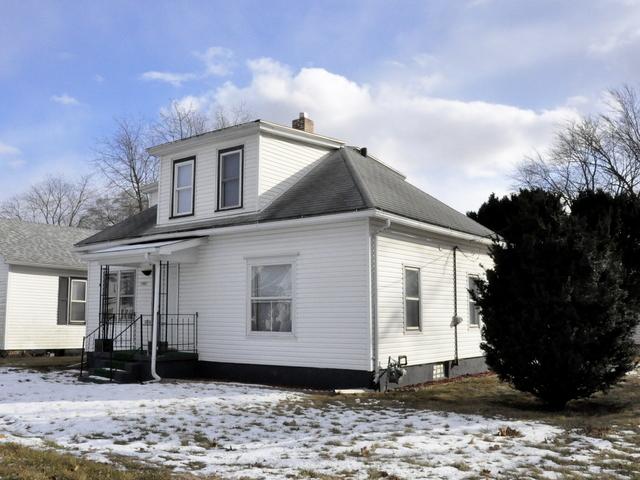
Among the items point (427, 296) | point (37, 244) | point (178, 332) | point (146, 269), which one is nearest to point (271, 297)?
point (178, 332)

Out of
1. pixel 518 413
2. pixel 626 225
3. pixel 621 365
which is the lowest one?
pixel 518 413

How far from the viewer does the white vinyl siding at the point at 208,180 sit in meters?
14.6

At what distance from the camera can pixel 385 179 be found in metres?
15.8

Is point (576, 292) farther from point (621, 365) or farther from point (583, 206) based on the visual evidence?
point (583, 206)

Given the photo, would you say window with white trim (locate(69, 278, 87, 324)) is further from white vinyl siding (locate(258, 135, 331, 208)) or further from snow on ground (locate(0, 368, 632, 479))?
snow on ground (locate(0, 368, 632, 479))

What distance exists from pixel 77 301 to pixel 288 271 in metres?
13.6

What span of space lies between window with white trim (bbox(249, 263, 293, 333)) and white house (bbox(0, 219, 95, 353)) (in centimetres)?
1209

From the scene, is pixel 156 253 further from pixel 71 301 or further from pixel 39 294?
pixel 71 301

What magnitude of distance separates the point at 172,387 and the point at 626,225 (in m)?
17.9

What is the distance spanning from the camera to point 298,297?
1303 cm

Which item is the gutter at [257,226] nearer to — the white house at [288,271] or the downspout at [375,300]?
the white house at [288,271]

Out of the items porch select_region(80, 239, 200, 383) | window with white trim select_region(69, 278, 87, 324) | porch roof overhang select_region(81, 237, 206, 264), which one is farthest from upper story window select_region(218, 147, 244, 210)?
window with white trim select_region(69, 278, 87, 324)

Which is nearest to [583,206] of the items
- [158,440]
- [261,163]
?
[261,163]

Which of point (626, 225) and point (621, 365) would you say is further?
point (626, 225)
